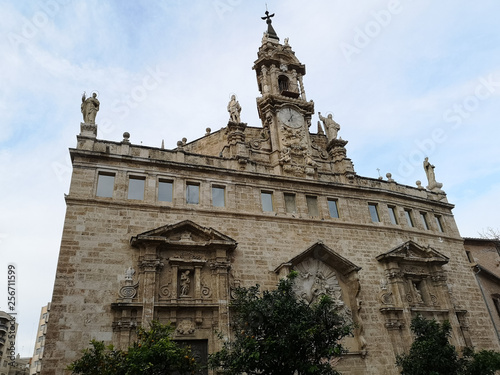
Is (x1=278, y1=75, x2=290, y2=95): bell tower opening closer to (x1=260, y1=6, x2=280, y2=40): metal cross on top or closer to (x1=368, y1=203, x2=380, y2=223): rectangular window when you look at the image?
(x1=260, y1=6, x2=280, y2=40): metal cross on top

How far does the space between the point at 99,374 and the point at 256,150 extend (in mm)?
13365

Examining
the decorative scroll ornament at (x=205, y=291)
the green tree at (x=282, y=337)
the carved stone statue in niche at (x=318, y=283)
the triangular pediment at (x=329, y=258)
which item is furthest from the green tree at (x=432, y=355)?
the decorative scroll ornament at (x=205, y=291)

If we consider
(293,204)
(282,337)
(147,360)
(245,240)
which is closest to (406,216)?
(293,204)

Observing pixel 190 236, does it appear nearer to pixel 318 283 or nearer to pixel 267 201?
pixel 267 201

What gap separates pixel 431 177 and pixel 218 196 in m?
15.8

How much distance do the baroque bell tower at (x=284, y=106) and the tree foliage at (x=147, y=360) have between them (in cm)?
1134

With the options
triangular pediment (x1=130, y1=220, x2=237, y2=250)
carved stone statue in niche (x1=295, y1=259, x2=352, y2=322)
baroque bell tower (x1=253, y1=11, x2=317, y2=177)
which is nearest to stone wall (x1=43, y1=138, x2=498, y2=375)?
triangular pediment (x1=130, y1=220, x2=237, y2=250)

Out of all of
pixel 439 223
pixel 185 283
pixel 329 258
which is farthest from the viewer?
pixel 439 223

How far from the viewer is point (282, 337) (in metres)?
10.6

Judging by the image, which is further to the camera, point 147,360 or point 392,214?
point 392,214

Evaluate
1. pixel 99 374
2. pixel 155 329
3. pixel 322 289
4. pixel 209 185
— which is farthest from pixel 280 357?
pixel 209 185

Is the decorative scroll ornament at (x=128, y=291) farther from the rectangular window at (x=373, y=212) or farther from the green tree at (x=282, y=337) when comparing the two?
the rectangular window at (x=373, y=212)

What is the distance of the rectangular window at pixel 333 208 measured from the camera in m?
20.4

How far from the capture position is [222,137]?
23781mm
